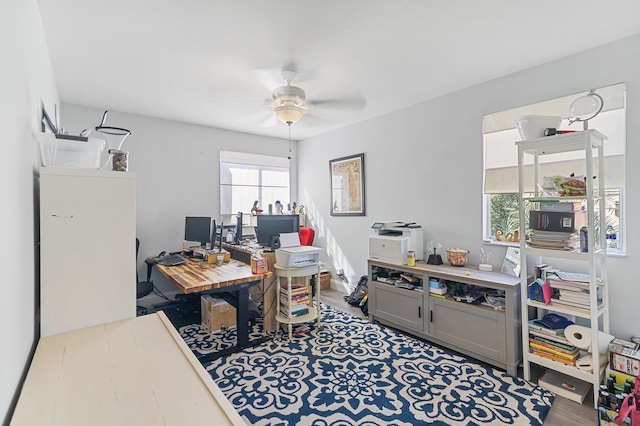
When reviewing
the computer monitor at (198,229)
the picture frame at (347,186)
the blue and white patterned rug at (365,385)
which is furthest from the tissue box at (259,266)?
the picture frame at (347,186)

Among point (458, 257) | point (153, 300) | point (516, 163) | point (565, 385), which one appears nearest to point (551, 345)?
point (565, 385)

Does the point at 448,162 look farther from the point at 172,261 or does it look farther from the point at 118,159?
the point at 172,261

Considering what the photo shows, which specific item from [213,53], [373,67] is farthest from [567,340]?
[213,53]

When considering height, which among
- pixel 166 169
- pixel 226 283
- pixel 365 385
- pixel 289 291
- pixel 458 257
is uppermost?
pixel 166 169

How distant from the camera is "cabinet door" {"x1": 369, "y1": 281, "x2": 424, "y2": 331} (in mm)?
2928

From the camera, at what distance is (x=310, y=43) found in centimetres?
220

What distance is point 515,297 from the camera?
233 cm

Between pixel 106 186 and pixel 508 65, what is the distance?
3185 mm

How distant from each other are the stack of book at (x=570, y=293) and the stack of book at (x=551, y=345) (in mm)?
239

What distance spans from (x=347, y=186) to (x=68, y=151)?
3.44 m

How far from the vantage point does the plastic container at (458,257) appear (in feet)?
9.83

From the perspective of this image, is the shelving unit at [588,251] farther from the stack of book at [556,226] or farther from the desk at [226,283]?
the desk at [226,283]

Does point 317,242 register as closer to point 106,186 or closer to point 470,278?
point 470,278

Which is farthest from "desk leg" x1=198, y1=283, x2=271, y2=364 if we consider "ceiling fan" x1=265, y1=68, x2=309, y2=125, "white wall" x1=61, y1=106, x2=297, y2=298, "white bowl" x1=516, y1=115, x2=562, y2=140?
"white bowl" x1=516, y1=115, x2=562, y2=140
